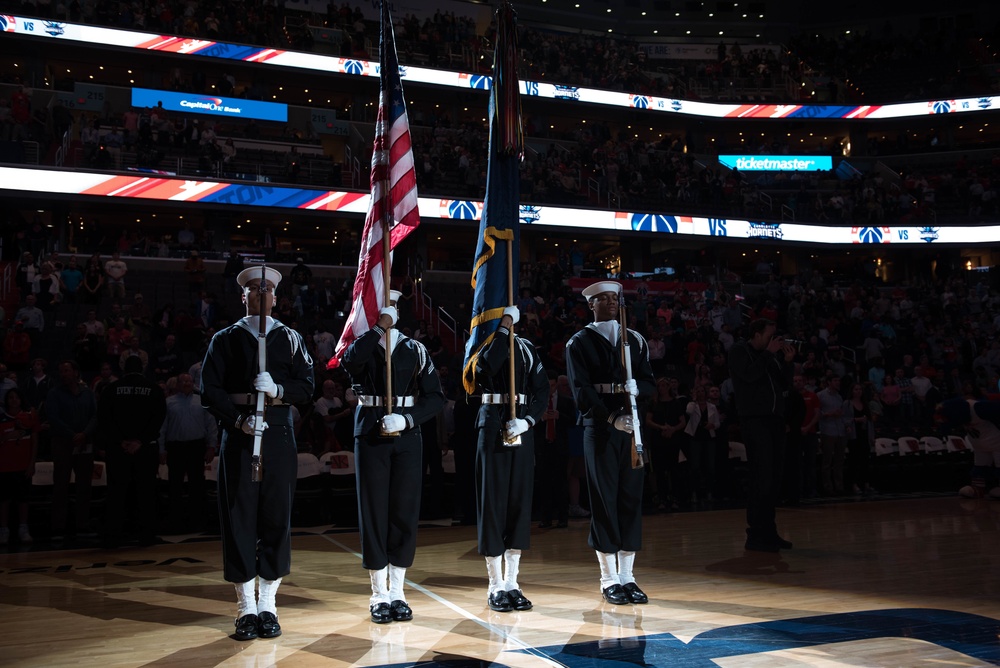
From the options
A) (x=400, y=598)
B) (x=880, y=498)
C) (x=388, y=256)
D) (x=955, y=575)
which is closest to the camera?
(x=400, y=598)

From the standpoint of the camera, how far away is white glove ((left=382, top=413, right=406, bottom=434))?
225 inches

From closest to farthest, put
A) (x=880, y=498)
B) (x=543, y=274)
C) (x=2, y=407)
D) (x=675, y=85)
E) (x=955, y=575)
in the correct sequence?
(x=955, y=575) → (x=2, y=407) → (x=880, y=498) → (x=543, y=274) → (x=675, y=85)

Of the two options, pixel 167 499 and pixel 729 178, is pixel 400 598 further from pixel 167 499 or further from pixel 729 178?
pixel 729 178

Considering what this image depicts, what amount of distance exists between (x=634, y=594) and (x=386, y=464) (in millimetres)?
1949

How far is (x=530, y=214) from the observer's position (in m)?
30.7

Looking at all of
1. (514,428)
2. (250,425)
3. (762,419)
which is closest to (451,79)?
(762,419)

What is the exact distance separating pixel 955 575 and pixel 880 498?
625 cm

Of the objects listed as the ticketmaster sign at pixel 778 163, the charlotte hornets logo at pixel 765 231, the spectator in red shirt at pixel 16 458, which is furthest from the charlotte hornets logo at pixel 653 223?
the spectator in red shirt at pixel 16 458

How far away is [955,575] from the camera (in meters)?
7.04

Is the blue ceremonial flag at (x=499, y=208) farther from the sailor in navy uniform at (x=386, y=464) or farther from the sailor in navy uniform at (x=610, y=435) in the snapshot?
the sailor in navy uniform at (x=610, y=435)

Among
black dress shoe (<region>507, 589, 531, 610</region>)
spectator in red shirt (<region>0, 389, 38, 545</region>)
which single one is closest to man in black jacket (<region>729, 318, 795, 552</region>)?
black dress shoe (<region>507, 589, 531, 610</region>)

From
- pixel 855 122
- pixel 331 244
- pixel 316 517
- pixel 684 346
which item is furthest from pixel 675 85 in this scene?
pixel 316 517

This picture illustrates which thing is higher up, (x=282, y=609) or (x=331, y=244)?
(x=331, y=244)

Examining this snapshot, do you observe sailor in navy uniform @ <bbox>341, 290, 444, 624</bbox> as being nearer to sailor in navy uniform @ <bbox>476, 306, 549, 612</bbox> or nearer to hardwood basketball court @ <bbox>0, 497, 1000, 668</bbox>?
hardwood basketball court @ <bbox>0, 497, 1000, 668</bbox>
